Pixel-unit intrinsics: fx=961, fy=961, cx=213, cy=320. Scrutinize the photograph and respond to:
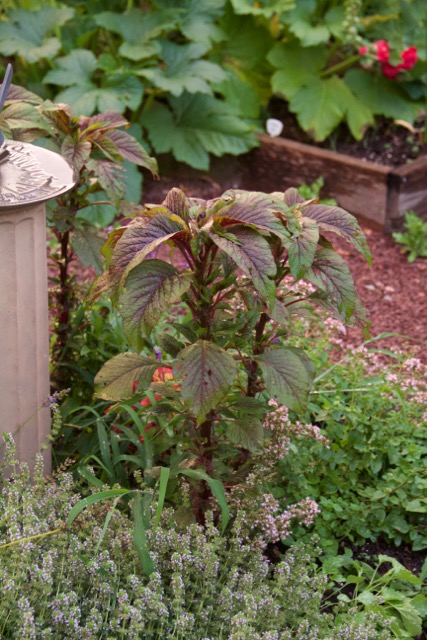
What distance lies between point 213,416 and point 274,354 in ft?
0.77

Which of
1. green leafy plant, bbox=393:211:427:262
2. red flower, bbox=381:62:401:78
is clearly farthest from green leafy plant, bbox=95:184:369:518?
red flower, bbox=381:62:401:78

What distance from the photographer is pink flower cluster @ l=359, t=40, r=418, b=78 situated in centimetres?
504

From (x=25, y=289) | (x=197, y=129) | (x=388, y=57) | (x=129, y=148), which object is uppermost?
(x=129, y=148)

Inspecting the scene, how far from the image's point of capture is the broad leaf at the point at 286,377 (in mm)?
2271

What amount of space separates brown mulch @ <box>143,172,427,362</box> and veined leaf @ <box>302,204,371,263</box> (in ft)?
4.61

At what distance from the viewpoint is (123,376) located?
2428mm

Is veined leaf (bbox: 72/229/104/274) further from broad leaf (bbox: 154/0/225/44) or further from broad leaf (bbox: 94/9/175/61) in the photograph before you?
broad leaf (bbox: 154/0/225/44)

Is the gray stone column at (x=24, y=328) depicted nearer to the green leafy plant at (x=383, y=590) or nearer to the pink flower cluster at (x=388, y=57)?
the green leafy plant at (x=383, y=590)

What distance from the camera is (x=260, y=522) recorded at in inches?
98.0

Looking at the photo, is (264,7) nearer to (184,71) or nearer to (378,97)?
(184,71)

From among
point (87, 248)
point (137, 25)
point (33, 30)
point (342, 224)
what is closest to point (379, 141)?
point (137, 25)

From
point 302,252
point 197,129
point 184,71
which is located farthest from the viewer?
point 197,129

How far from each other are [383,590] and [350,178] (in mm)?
2742

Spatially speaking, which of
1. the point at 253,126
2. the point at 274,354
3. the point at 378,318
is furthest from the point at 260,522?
the point at 253,126
